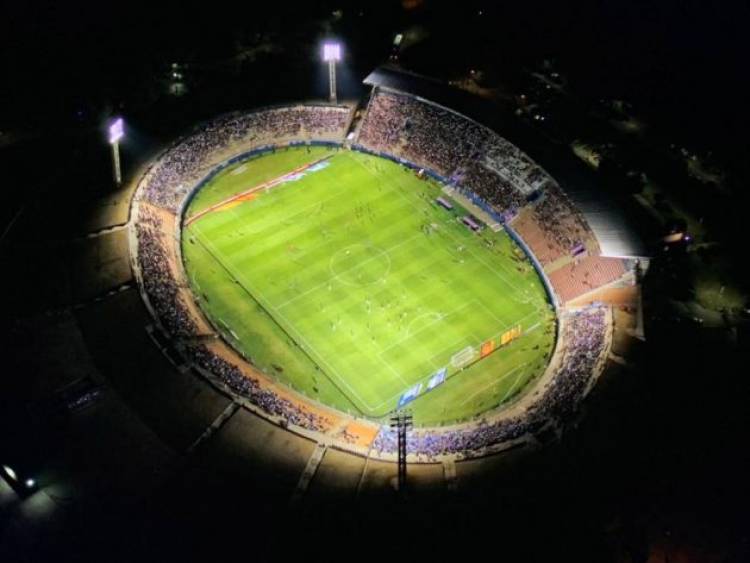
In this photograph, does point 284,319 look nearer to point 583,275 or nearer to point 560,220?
point 583,275

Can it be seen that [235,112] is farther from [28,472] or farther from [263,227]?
[28,472]

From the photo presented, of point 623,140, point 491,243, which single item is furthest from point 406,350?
point 623,140

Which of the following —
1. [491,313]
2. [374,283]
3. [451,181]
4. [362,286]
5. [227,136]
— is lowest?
[491,313]

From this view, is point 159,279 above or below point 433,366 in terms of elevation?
above

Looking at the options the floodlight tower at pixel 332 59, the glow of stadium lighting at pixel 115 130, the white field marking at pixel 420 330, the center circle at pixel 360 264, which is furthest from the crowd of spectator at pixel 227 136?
the white field marking at pixel 420 330

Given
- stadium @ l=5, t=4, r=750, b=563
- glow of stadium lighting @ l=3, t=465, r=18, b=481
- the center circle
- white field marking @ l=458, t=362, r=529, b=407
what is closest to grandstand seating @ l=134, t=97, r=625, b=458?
stadium @ l=5, t=4, r=750, b=563

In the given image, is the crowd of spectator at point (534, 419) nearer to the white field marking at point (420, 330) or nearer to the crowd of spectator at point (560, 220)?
the white field marking at point (420, 330)

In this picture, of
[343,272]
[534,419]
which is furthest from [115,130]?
[534,419]
